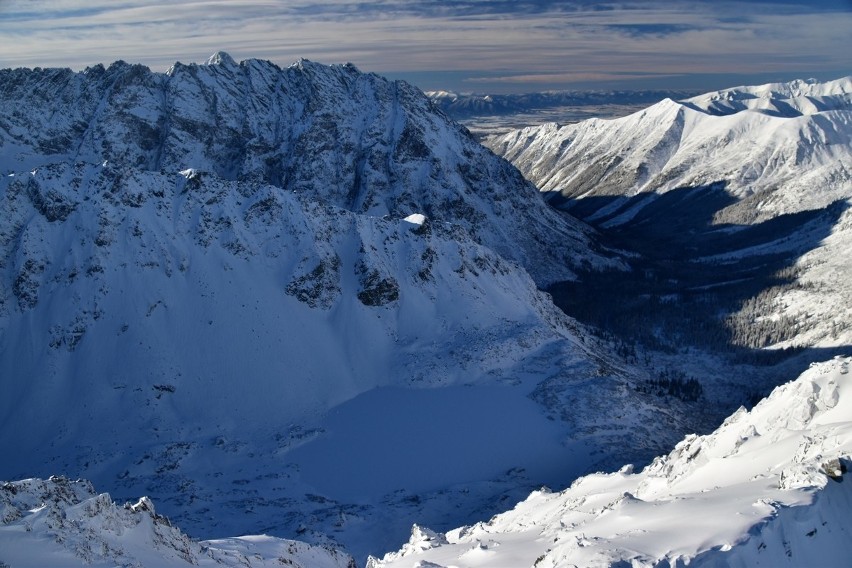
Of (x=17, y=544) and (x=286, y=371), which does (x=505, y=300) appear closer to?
(x=286, y=371)

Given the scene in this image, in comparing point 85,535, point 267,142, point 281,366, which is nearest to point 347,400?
point 281,366

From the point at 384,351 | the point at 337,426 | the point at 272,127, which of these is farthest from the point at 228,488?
the point at 272,127

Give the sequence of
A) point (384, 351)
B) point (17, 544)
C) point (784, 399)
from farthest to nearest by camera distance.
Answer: point (384, 351)
point (784, 399)
point (17, 544)

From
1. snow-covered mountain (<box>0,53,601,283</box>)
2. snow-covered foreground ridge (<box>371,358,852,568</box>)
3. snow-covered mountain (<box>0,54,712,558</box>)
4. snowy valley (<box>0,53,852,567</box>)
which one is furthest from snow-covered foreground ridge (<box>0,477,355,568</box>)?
snow-covered mountain (<box>0,53,601,283</box>)

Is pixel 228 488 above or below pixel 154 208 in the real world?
below

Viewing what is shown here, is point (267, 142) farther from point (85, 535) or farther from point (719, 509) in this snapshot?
point (719, 509)

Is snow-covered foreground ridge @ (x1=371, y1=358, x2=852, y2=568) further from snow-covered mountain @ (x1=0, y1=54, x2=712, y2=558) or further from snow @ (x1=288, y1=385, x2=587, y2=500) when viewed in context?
snow @ (x1=288, y1=385, x2=587, y2=500)
